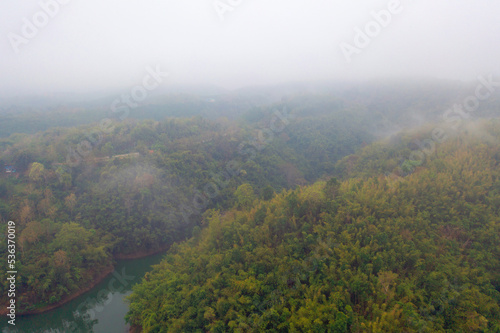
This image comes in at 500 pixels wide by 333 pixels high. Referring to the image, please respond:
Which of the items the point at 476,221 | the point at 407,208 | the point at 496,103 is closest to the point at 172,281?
the point at 407,208

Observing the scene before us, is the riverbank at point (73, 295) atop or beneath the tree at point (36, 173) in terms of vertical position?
beneath

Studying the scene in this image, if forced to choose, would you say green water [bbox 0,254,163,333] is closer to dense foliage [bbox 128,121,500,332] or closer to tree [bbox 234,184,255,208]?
dense foliage [bbox 128,121,500,332]

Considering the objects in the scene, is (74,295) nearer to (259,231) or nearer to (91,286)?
(91,286)

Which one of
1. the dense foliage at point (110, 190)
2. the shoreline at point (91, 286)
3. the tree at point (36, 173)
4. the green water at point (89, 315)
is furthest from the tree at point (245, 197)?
the tree at point (36, 173)

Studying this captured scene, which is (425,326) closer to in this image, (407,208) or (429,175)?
(407,208)

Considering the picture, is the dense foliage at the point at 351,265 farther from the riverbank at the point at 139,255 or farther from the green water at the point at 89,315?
the riverbank at the point at 139,255

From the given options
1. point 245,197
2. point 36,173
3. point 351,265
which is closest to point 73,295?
point 36,173

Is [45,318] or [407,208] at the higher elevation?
[407,208]
